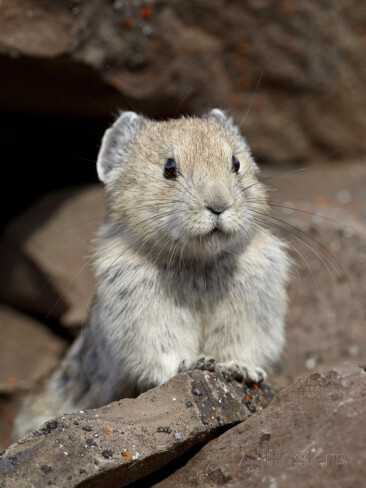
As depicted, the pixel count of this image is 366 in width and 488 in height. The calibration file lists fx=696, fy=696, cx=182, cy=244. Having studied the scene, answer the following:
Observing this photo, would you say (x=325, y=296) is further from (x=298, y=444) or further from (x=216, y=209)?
Result: (x=298, y=444)

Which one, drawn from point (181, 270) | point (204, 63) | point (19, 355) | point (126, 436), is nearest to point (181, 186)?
point (181, 270)

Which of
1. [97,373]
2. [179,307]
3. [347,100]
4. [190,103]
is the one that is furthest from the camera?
[347,100]

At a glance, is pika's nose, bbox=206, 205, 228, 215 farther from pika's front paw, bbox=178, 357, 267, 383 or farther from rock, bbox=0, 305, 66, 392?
rock, bbox=0, 305, 66, 392

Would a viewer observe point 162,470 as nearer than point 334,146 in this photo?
Yes

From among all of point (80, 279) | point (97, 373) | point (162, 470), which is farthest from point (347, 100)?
point (162, 470)

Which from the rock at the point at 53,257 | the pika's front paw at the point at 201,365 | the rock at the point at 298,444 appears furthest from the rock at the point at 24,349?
the rock at the point at 298,444

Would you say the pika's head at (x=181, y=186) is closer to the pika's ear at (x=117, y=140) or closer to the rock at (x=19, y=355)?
the pika's ear at (x=117, y=140)

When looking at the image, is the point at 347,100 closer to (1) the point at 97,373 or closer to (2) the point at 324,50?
(2) the point at 324,50

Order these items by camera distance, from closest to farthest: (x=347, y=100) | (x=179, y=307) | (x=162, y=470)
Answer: (x=162, y=470), (x=179, y=307), (x=347, y=100)
